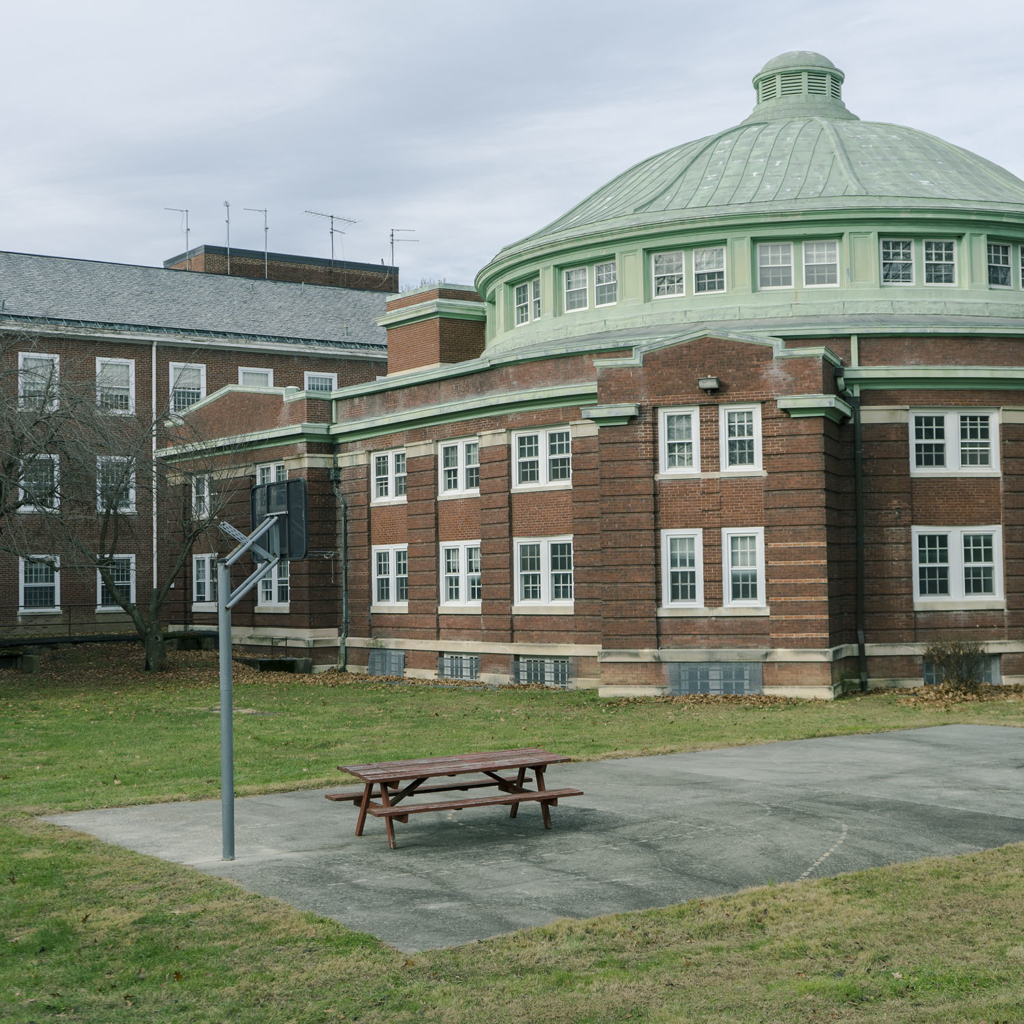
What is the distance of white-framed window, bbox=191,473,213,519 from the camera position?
40094 mm

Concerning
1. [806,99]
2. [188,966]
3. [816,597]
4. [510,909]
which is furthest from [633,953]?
[806,99]

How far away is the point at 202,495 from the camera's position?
41.4m

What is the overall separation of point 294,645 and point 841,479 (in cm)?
1818

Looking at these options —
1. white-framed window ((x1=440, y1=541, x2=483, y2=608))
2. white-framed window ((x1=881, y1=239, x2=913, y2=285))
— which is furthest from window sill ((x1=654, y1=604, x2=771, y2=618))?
white-framed window ((x1=881, y1=239, x2=913, y2=285))

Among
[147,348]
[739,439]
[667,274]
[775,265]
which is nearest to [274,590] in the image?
[147,348]

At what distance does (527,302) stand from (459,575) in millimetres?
8363

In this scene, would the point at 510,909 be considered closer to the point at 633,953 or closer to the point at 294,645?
the point at 633,953

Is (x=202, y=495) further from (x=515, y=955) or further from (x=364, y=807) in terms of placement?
(x=515, y=955)

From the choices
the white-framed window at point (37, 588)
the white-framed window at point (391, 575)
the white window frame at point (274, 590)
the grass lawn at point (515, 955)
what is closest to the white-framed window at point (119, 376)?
the white-framed window at point (37, 588)

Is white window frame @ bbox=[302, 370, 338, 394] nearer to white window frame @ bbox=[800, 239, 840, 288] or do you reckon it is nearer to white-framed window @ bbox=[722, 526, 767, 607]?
white window frame @ bbox=[800, 239, 840, 288]

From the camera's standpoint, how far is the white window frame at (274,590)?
1586 inches

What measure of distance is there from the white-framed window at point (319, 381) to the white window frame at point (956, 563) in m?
32.1

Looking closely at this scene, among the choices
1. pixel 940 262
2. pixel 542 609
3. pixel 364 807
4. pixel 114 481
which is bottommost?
pixel 364 807

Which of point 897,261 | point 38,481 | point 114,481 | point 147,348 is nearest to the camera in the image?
point 897,261
